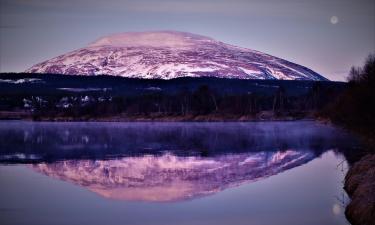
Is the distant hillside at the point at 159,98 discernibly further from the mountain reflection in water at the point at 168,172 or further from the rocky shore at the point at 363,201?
the rocky shore at the point at 363,201

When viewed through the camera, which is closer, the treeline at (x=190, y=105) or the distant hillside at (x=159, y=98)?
the treeline at (x=190, y=105)

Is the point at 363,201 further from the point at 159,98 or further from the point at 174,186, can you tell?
the point at 159,98

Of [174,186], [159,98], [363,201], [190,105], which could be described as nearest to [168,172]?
[174,186]

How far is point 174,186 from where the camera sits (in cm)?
2133

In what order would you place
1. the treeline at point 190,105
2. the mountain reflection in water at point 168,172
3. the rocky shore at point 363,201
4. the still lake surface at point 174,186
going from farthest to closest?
the treeline at point 190,105
the mountain reflection in water at point 168,172
the still lake surface at point 174,186
the rocky shore at point 363,201

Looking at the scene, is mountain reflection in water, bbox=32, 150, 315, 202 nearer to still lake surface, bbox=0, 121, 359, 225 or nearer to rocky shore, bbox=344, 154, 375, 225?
still lake surface, bbox=0, 121, 359, 225

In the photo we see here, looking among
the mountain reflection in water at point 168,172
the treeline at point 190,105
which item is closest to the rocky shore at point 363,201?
the mountain reflection in water at point 168,172

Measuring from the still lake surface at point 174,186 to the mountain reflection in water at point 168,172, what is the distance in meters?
0.04

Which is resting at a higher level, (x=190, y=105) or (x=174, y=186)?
(x=190, y=105)

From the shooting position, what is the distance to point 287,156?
107 ft

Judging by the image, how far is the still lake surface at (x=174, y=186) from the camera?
15711mm

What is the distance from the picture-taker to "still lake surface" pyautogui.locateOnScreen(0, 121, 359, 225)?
1571 centimetres

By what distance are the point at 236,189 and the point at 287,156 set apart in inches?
508

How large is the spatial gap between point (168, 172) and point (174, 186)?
434 centimetres
